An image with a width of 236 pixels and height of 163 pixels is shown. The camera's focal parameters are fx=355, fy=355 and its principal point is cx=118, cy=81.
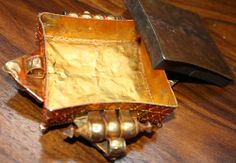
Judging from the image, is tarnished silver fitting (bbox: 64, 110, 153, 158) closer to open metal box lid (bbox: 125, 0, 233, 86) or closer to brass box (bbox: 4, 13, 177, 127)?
brass box (bbox: 4, 13, 177, 127)

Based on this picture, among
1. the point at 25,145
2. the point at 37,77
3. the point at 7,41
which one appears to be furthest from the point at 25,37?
the point at 25,145

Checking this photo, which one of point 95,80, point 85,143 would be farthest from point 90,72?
point 85,143

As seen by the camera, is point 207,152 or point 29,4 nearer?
point 207,152

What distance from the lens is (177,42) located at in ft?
2.54

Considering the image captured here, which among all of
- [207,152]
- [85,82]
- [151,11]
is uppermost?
[151,11]

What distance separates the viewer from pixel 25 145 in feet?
2.11

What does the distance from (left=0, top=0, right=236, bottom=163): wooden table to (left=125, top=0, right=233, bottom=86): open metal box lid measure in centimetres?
6

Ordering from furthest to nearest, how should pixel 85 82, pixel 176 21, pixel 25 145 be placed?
1. pixel 176 21
2. pixel 85 82
3. pixel 25 145

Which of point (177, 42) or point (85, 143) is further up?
point (177, 42)

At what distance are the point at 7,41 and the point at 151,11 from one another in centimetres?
33

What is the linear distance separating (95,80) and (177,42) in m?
0.20

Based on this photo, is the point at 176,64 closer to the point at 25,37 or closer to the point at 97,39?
the point at 97,39

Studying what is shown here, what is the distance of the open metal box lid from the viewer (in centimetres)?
73

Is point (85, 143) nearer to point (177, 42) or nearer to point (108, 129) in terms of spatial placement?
point (108, 129)
